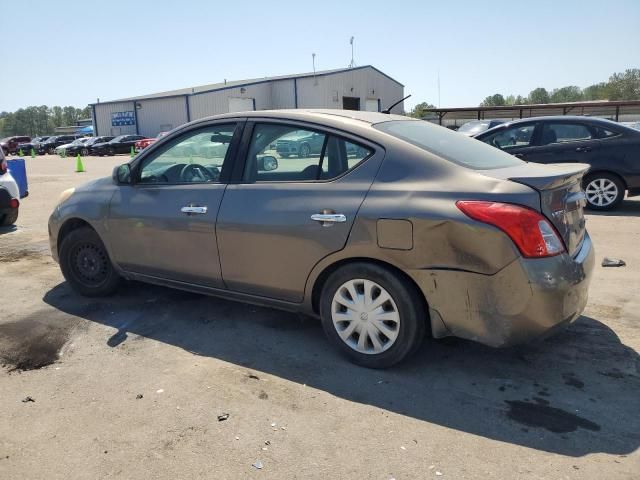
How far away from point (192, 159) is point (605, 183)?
285 inches

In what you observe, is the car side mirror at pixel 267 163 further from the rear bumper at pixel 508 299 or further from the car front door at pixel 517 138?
the car front door at pixel 517 138

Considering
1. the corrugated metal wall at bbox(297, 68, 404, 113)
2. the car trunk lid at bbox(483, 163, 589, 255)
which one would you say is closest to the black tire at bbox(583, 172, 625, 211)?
the car trunk lid at bbox(483, 163, 589, 255)

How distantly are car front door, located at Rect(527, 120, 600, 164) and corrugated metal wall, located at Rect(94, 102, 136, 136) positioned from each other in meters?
42.3

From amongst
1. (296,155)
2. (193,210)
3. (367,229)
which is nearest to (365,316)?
(367,229)

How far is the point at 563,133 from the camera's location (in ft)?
30.1

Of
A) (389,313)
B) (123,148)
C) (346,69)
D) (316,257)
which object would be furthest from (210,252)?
(346,69)

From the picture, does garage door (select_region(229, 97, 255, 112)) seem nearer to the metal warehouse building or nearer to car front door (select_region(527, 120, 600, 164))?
the metal warehouse building

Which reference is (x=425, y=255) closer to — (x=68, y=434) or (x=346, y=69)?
(x=68, y=434)

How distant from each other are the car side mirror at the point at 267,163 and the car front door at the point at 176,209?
0.27m

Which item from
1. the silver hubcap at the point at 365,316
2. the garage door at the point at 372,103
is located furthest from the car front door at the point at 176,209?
the garage door at the point at 372,103

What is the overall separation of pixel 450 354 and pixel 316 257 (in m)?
1.18

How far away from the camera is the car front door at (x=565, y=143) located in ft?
29.1

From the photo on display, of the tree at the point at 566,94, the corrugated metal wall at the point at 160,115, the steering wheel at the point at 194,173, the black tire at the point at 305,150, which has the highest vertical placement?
the tree at the point at 566,94

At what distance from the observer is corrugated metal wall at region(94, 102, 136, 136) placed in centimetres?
4644
